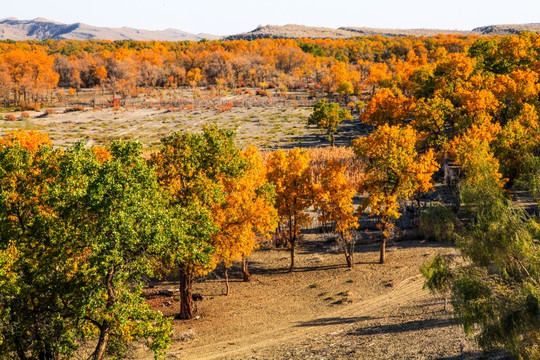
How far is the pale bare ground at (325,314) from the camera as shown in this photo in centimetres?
2477

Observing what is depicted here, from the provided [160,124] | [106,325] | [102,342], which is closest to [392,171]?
[106,325]

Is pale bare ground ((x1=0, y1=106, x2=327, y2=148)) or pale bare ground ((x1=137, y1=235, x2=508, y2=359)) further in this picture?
pale bare ground ((x1=0, y1=106, x2=327, y2=148))

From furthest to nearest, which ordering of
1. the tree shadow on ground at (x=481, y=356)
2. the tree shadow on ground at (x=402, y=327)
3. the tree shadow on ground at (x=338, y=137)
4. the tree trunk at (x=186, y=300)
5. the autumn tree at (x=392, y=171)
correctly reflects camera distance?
the tree shadow on ground at (x=338, y=137), the autumn tree at (x=392, y=171), the tree trunk at (x=186, y=300), the tree shadow on ground at (x=402, y=327), the tree shadow on ground at (x=481, y=356)

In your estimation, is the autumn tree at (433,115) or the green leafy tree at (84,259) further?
the autumn tree at (433,115)

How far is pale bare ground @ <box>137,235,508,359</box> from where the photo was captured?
2477 cm

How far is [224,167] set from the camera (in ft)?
96.6

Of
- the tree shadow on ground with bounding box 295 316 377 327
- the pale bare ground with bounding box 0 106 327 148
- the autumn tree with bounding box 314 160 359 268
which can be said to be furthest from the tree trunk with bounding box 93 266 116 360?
the pale bare ground with bounding box 0 106 327 148

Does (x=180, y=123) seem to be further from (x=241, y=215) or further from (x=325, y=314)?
(x=325, y=314)

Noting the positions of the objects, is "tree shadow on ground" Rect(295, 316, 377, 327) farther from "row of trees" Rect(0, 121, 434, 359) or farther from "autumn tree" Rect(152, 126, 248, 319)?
"row of trees" Rect(0, 121, 434, 359)

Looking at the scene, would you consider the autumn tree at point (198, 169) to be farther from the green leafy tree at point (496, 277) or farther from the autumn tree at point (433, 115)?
the autumn tree at point (433, 115)

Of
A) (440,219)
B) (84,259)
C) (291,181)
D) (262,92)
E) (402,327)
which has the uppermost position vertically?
(262,92)

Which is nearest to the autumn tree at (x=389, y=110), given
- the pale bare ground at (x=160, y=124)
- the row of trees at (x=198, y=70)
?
the pale bare ground at (x=160, y=124)

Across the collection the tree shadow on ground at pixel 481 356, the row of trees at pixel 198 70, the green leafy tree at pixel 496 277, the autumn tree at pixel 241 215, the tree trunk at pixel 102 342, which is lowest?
the tree shadow on ground at pixel 481 356

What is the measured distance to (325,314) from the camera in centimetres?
3206
